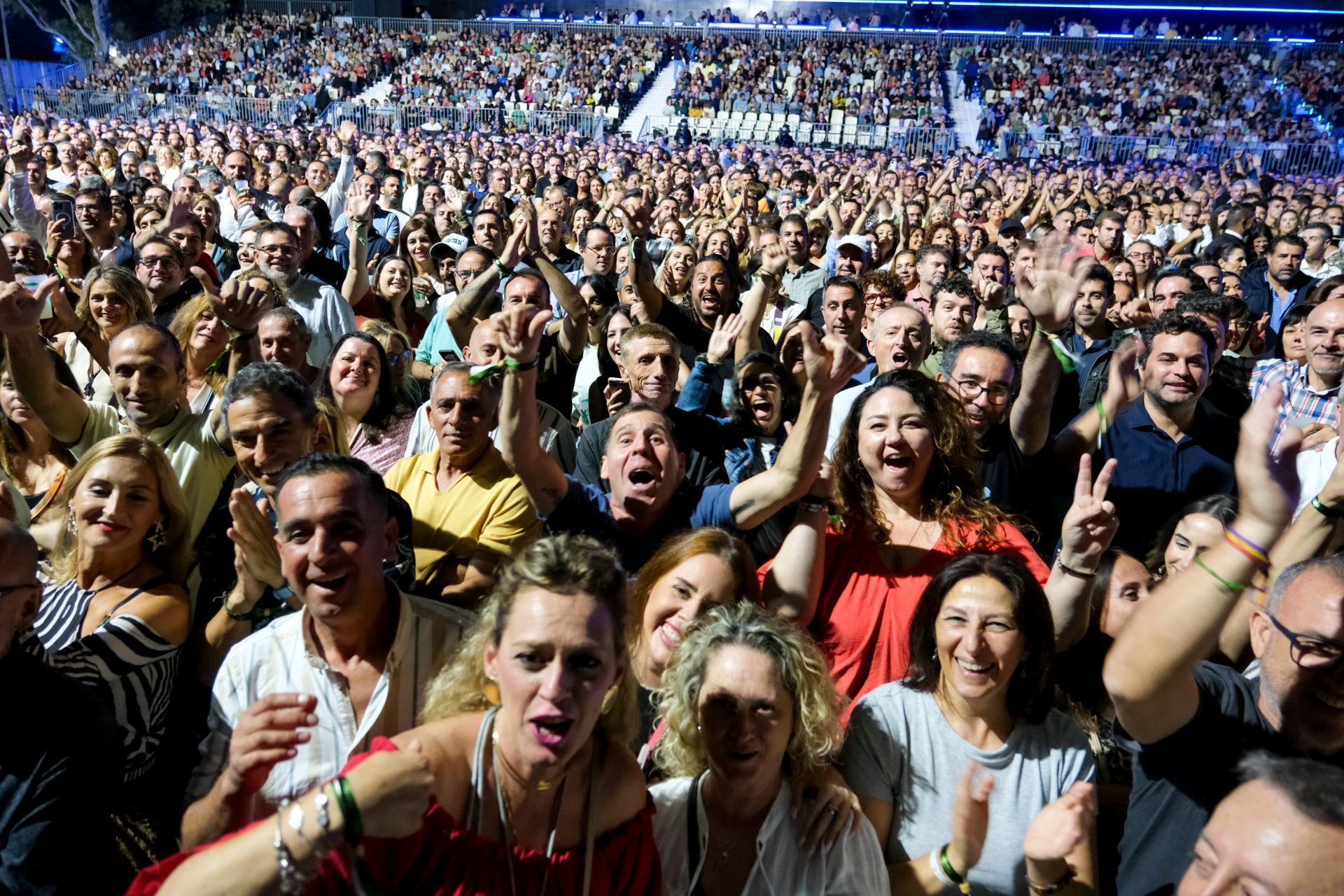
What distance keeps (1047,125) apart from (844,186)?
16.0 meters

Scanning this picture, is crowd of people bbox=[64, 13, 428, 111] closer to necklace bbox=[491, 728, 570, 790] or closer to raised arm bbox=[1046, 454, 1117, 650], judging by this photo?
raised arm bbox=[1046, 454, 1117, 650]

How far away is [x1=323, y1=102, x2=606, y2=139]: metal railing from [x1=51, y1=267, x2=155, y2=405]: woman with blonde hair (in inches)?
825

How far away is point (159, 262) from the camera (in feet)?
17.1

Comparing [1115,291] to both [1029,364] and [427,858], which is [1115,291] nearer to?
[1029,364]

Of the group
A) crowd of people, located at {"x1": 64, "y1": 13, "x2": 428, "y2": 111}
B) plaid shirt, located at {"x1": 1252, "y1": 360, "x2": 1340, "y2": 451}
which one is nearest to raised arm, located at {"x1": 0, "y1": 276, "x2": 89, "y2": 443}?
plaid shirt, located at {"x1": 1252, "y1": 360, "x2": 1340, "y2": 451}

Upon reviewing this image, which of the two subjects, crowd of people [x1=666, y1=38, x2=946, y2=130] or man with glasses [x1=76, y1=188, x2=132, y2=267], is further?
crowd of people [x1=666, y1=38, x2=946, y2=130]

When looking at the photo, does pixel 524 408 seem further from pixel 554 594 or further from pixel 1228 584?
pixel 1228 584

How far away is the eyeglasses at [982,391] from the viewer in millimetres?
3502

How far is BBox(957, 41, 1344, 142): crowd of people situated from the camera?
24781mm

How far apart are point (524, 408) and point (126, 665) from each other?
1199 mm

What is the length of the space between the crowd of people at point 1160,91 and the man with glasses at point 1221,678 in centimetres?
2470

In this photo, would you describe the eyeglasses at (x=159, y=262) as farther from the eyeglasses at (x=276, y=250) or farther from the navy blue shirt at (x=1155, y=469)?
the navy blue shirt at (x=1155, y=469)

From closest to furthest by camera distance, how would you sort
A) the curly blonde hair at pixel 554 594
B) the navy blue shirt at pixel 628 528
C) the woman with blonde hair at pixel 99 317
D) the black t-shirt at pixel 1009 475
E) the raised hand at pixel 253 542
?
1. the curly blonde hair at pixel 554 594
2. the raised hand at pixel 253 542
3. the navy blue shirt at pixel 628 528
4. the black t-shirt at pixel 1009 475
5. the woman with blonde hair at pixel 99 317

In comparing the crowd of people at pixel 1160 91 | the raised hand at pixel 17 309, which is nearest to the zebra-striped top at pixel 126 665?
the raised hand at pixel 17 309
